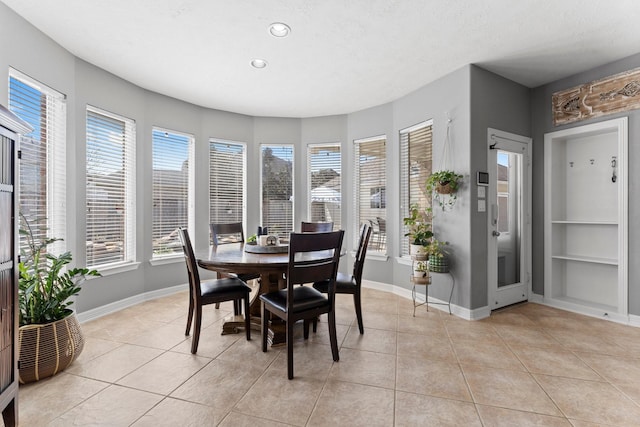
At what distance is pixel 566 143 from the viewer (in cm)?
371

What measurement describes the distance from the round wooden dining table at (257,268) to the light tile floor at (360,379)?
147 millimetres

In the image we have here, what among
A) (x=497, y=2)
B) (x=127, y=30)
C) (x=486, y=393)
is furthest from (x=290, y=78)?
(x=486, y=393)

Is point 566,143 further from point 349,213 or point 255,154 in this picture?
point 255,154

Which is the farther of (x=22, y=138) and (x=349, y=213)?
(x=349, y=213)

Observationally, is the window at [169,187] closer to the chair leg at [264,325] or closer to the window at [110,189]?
the window at [110,189]

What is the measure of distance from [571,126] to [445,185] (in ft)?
5.71

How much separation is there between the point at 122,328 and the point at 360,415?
249 centimetres

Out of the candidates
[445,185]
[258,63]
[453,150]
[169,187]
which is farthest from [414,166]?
[169,187]

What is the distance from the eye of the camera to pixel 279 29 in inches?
99.9

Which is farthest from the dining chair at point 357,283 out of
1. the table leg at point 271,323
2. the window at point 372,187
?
the window at point 372,187

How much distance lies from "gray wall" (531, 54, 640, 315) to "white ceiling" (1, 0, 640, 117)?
0.41ft

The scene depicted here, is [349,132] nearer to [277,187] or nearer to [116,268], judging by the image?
[277,187]

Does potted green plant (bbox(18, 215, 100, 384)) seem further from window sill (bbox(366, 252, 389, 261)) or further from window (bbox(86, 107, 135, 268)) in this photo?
window sill (bbox(366, 252, 389, 261))

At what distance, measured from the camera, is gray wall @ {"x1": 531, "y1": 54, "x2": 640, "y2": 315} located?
3.02 meters
